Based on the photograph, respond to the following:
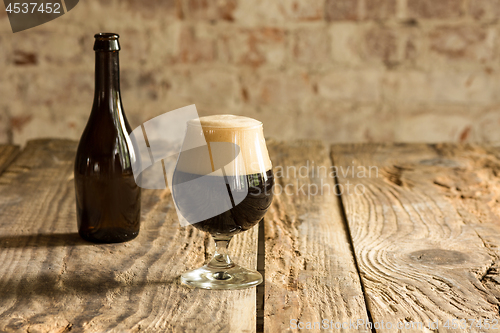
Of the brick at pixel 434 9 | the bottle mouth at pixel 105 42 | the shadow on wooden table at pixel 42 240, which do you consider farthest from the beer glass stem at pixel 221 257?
the brick at pixel 434 9

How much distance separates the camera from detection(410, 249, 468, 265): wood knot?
2.92ft

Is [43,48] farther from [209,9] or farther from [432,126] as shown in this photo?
[432,126]

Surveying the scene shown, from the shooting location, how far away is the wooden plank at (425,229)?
2.41ft

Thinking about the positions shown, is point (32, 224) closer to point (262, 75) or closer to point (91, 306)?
point (91, 306)

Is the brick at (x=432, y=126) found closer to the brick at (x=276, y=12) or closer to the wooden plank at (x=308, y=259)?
the brick at (x=276, y=12)

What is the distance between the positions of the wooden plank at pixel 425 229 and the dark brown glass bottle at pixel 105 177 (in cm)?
44

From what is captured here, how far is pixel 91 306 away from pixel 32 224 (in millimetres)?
406

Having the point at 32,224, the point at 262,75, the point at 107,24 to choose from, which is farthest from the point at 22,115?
the point at 32,224

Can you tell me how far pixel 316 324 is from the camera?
0.67m

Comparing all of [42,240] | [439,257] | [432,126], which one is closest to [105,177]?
[42,240]

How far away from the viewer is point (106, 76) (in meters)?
0.94

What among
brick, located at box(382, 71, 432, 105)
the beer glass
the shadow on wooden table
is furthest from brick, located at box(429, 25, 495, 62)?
the shadow on wooden table

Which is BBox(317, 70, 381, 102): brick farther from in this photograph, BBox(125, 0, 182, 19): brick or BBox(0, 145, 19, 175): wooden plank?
BBox(0, 145, 19, 175): wooden plank

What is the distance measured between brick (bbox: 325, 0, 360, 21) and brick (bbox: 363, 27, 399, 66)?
0.10 metres
